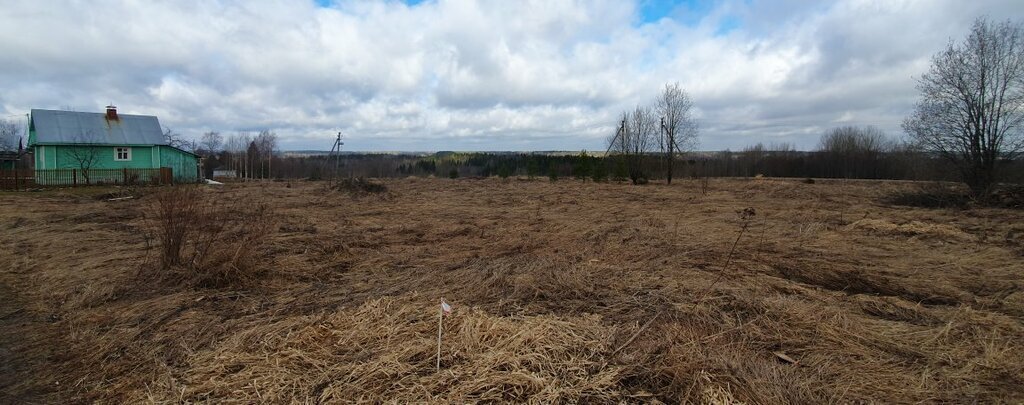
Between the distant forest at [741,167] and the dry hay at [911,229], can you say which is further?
the distant forest at [741,167]

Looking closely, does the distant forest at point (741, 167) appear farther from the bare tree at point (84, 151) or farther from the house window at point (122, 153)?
the bare tree at point (84, 151)

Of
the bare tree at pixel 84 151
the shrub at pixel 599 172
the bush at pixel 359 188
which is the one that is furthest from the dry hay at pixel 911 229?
the bare tree at pixel 84 151

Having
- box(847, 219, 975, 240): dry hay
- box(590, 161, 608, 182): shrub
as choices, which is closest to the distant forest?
box(590, 161, 608, 182): shrub

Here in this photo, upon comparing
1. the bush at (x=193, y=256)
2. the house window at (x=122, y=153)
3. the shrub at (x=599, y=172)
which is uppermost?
the house window at (x=122, y=153)

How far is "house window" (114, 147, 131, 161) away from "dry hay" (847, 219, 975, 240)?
119 feet

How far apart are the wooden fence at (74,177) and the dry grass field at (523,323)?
63.9ft

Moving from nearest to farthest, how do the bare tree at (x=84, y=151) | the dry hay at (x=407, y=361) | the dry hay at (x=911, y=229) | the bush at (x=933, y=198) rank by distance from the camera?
the dry hay at (x=407, y=361), the dry hay at (x=911, y=229), the bush at (x=933, y=198), the bare tree at (x=84, y=151)

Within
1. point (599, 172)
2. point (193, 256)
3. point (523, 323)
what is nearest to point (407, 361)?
point (523, 323)

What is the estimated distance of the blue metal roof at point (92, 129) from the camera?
27.2 m

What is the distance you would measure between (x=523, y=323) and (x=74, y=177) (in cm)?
2999

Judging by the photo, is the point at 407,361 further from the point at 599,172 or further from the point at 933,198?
the point at 599,172

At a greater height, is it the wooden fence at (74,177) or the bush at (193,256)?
the wooden fence at (74,177)

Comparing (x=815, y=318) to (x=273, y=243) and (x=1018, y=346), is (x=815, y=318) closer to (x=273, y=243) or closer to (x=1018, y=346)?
(x=1018, y=346)

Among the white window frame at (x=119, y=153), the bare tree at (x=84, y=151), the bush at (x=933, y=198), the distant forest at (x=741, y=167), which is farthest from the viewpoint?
the white window frame at (x=119, y=153)
